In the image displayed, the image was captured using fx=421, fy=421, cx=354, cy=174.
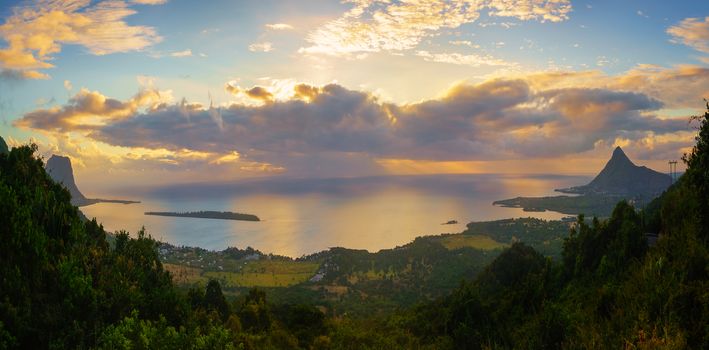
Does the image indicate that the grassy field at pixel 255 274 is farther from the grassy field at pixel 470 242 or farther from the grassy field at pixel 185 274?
the grassy field at pixel 470 242

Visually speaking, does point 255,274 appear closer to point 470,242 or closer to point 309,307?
point 470,242

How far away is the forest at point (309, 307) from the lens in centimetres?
1199

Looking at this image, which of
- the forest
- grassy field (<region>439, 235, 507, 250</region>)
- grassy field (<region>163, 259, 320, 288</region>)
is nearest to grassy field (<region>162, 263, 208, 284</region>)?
grassy field (<region>163, 259, 320, 288</region>)

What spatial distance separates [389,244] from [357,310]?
2868 inches

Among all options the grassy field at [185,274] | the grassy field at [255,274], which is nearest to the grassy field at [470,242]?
the grassy field at [255,274]

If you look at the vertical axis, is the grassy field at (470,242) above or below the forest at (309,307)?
below

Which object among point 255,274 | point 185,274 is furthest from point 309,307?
point 185,274

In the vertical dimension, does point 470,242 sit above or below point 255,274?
above

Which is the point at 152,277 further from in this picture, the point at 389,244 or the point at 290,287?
the point at 389,244

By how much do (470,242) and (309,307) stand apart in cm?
8615

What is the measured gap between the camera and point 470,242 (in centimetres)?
11181

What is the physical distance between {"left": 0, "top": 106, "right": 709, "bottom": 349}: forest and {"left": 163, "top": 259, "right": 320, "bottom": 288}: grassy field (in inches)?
2282

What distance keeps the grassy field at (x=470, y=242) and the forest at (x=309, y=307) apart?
74.3 metres

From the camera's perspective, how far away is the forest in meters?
12.0
